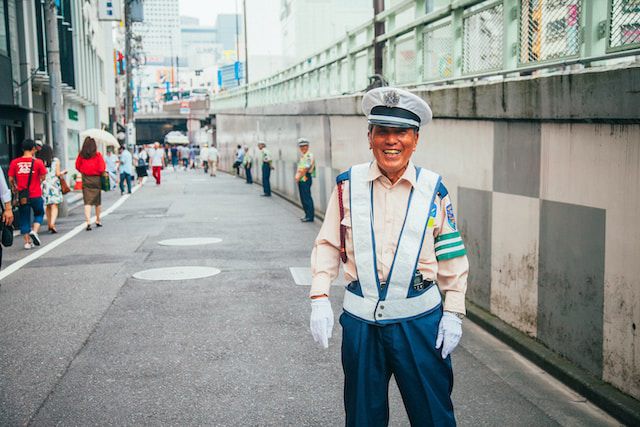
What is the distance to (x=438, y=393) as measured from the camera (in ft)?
10.2

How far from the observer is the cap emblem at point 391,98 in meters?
3.10

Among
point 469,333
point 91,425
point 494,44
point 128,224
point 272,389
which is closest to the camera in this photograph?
point 91,425

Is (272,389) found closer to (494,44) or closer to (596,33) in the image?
(596,33)

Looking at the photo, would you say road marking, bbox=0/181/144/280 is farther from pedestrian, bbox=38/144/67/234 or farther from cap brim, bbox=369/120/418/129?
cap brim, bbox=369/120/418/129

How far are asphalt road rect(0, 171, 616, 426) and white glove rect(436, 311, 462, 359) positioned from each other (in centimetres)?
149

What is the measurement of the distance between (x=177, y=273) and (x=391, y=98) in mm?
6651

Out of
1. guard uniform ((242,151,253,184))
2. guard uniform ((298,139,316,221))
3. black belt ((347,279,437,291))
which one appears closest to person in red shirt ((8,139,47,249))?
guard uniform ((298,139,316,221))

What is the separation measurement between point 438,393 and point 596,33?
3551 millimetres

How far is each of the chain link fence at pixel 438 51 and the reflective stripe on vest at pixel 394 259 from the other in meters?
6.23

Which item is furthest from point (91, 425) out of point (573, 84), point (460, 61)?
point (460, 61)

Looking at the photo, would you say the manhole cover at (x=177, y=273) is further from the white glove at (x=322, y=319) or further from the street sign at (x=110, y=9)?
the street sign at (x=110, y=9)

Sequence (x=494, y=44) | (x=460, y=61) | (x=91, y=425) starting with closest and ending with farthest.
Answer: (x=91, y=425), (x=494, y=44), (x=460, y=61)

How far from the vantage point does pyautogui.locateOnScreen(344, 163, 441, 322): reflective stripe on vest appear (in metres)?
3.06

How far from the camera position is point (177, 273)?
9273mm
